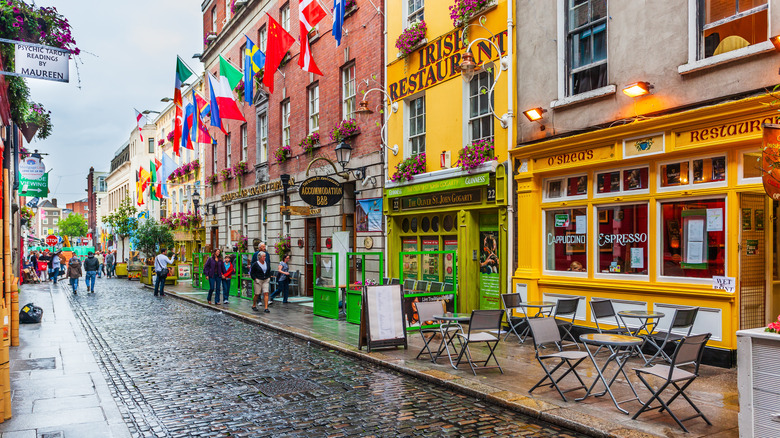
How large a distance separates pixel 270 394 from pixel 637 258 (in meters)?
6.48

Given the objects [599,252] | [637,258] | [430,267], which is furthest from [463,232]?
[637,258]

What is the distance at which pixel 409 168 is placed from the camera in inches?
615

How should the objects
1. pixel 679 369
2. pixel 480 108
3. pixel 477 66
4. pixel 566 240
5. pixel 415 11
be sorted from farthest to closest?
pixel 415 11 < pixel 480 108 < pixel 477 66 < pixel 566 240 < pixel 679 369

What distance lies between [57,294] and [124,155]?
43868 mm

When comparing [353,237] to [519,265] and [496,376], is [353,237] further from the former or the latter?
[496,376]

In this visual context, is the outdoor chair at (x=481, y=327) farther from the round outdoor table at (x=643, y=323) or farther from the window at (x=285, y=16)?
the window at (x=285, y=16)

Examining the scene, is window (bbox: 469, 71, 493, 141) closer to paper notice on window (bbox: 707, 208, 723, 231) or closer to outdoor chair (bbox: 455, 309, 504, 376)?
paper notice on window (bbox: 707, 208, 723, 231)

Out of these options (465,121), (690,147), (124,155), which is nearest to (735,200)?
(690,147)

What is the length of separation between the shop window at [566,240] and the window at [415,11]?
6.91m

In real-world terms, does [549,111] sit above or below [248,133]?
below

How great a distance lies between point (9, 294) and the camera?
36.0ft

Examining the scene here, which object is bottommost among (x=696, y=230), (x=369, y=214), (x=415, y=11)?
(x=696, y=230)

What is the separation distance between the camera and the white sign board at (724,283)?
8.54 m

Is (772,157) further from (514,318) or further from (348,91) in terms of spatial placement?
(348,91)
